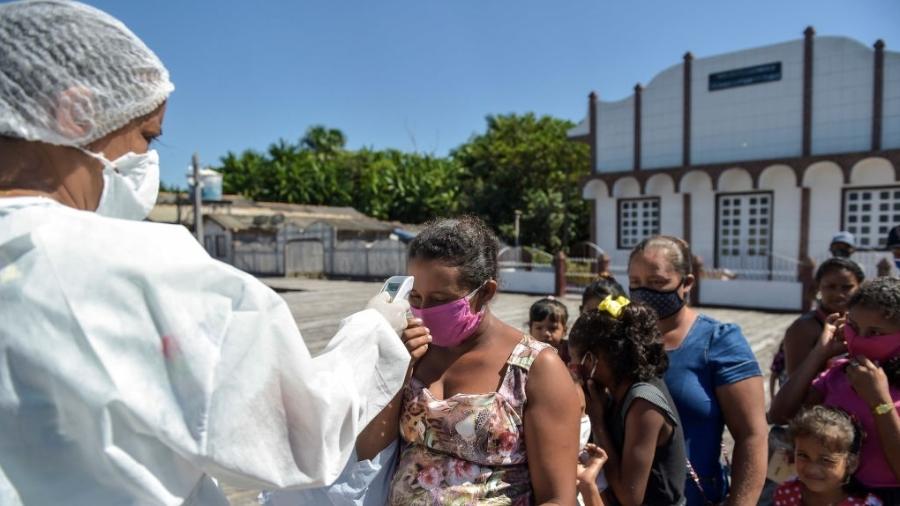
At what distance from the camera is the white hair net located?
105cm

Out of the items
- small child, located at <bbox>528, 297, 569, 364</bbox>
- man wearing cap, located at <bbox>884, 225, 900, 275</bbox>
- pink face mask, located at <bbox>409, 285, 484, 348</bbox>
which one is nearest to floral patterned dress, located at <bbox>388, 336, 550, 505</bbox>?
pink face mask, located at <bbox>409, 285, 484, 348</bbox>

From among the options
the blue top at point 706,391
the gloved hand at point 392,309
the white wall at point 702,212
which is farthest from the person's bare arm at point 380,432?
the white wall at point 702,212

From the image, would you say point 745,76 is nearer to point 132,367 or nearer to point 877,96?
point 877,96

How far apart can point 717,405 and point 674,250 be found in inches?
28.1

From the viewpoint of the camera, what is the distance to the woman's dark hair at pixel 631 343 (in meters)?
2.18

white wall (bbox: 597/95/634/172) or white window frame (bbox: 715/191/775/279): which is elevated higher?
white wall (bbox: 597/95/634/172)

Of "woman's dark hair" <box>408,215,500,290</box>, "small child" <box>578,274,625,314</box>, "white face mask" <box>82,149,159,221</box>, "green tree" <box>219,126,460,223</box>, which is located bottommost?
"small child" <box>578,274,625,314</box>

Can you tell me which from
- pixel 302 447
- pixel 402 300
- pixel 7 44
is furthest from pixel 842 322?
pixel 7 44

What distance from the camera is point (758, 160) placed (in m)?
17.1

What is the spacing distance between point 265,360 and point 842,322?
2.70m

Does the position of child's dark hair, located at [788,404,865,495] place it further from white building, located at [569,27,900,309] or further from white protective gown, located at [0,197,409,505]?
white building, located at [569,27,900,309]

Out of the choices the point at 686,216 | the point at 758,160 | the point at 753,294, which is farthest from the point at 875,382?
the point at 686,216

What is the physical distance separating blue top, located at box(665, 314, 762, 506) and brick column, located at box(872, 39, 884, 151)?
56.3 feet

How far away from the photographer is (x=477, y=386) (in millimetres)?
1723
